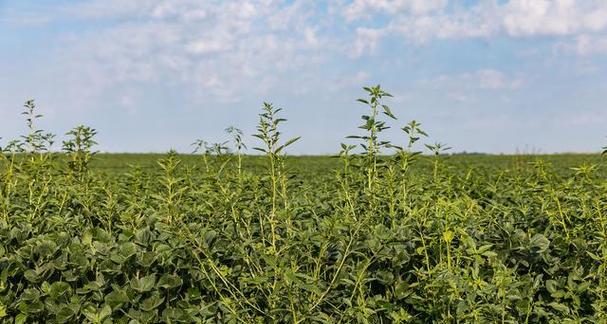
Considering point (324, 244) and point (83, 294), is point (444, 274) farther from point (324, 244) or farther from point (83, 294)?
point (83, 294)

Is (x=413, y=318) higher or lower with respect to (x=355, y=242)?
lower

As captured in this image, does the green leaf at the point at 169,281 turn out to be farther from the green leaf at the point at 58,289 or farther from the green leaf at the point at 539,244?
the green leaf at the point at 539,244

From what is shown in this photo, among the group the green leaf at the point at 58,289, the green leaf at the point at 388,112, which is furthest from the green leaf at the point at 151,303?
the green leaf at the point at 388,112

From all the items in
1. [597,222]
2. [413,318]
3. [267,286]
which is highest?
[597,222]

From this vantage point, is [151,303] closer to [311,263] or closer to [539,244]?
[311,263]

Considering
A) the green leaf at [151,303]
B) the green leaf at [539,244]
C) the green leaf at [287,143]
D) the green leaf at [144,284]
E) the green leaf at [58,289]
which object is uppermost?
the green leaf at [287,143]

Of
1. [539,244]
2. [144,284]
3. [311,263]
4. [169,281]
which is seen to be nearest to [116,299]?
[144,284]

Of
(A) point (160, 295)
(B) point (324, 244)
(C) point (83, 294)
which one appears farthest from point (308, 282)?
(C) point (83, 294)

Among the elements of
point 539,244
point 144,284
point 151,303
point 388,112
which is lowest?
point 151,303

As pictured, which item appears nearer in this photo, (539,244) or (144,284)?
(144,284)

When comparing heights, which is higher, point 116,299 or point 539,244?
point 539,244

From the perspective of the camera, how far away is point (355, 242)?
3.75 m

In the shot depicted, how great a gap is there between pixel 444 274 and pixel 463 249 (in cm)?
42

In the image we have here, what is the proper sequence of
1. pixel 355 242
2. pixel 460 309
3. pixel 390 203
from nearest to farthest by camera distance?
pixel 460 309 < pixel 355 242 < pixel 390 203
